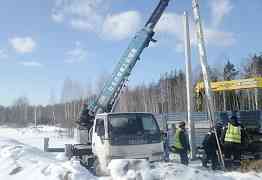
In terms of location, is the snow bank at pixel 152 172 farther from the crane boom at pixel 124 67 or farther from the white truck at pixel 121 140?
the crane boom at pixel 124 67


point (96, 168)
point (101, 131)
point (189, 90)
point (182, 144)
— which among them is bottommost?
point (96, 168)

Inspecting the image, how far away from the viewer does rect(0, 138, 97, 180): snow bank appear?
8.13 meters

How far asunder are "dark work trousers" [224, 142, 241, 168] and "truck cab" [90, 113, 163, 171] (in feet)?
9.58

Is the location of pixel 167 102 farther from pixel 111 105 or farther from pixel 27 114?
pixel 27 114

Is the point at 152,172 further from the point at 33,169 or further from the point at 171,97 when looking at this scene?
the point at 171,97

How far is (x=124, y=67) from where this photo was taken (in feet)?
49.1

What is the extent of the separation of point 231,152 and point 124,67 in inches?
204

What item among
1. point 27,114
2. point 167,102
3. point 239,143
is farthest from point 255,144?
point 27,114

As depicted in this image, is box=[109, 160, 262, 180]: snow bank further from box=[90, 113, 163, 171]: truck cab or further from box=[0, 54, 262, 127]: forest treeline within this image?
box=[0, 54, 262, 127]: forest treeline

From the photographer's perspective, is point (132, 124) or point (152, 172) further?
point (132, 124)

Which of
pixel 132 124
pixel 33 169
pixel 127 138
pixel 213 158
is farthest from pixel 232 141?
pixel 33 169

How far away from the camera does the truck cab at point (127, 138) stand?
10.2 metres

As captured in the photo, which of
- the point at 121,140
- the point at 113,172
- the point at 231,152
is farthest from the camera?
the point at 231,152

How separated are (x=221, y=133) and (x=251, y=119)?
1.94 metres
